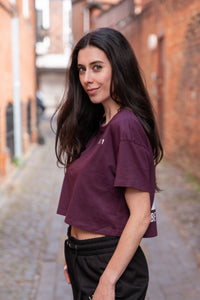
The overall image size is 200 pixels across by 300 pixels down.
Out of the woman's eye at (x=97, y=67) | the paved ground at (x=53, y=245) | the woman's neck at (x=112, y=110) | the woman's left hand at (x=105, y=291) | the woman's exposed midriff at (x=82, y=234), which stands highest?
the woman's eye at (x=97, y=67)

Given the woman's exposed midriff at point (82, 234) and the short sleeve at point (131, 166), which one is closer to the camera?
the short sleeve at point (131, 166)

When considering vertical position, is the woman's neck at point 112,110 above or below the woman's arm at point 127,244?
above

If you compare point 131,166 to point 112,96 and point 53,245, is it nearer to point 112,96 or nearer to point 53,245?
point 112,96

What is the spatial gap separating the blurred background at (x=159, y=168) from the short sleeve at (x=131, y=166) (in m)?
1.11

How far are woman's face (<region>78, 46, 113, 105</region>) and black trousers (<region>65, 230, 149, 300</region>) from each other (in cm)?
57

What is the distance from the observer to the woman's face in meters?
1.62

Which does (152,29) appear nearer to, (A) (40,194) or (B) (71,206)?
(A) (40,194)

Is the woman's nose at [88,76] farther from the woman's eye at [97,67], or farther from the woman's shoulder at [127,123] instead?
the woman's shoulder at [127,123]

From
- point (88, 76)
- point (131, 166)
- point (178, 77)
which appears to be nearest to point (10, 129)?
point (178, 77)

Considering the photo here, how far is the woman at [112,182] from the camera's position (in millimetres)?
1482

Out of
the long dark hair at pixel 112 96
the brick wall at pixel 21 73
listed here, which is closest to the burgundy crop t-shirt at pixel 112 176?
the long dark hair at pixel 112 96

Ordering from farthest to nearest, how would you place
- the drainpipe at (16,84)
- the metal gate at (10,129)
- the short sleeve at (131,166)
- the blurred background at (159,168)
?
the drainpipe at (16,84) < the metal gate at (10,129) < the blurred background at (159,168) < the short sleeve at (131,166)

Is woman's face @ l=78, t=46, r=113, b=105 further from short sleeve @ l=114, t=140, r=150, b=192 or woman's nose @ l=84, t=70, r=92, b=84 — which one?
short sleeve @ l=114, t=140, r=150, b=192

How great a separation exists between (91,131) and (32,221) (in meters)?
4.09
